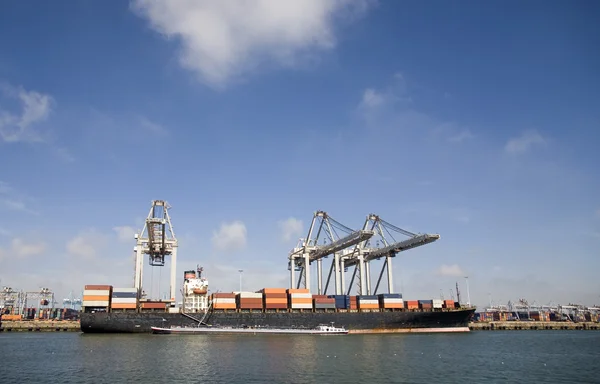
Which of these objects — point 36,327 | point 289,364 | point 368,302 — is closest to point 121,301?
point 368,302

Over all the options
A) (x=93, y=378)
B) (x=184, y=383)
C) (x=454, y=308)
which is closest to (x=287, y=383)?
(x=184, y=383)

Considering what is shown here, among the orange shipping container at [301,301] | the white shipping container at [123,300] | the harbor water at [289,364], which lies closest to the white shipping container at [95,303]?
the white shipping container at [123,300]

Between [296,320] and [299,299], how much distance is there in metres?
3.20

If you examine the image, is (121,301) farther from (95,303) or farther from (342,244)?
(342,244)

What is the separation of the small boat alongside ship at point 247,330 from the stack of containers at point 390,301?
7747 mm

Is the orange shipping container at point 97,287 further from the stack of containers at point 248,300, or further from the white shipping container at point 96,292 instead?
the stack of containers at point 248,300

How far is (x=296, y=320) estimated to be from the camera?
6212 cm

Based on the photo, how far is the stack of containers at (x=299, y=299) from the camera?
63.5m

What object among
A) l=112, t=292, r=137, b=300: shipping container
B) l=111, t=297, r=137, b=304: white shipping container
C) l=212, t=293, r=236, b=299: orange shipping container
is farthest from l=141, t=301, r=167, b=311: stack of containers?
l=212, t=293, r=236, b=299: orange shipping container

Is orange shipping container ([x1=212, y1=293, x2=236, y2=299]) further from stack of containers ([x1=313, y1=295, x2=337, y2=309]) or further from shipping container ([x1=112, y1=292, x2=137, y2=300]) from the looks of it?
stack of containers ([x1=313, y1=295, x2=337, y2=309])

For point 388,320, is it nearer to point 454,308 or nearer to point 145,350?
point 454,308

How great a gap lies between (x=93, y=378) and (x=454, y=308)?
186 ft

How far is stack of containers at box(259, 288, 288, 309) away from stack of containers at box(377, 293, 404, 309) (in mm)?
14789

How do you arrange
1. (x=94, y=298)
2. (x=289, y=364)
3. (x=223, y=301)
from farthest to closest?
(x=223, y=301)
(x=94, y=298)
(x=289, y=364)
